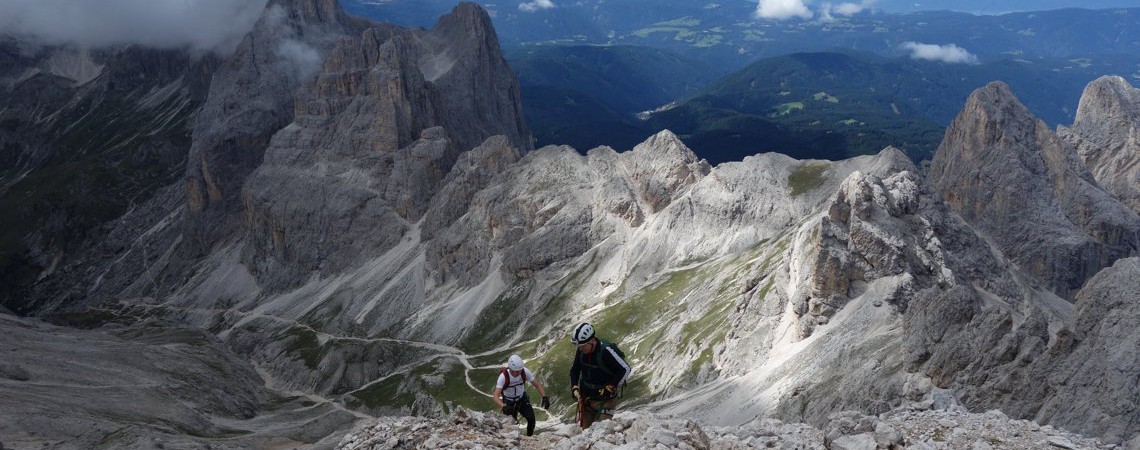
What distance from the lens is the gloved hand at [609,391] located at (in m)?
33.5

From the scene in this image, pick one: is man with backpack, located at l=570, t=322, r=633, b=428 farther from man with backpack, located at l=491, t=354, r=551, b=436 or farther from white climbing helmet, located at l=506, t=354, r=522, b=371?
white climbing helmet, located at l=506, t=354, r=522, b=371

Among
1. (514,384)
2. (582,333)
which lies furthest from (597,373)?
(514,384)

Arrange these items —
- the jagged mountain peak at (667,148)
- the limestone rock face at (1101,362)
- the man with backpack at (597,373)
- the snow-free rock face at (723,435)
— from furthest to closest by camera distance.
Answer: the jagged mountain peak at (667,148) < the limestone rock face at (1101,362) < the man with backpack at (597,373) < the snow-free rock face at (723,435)

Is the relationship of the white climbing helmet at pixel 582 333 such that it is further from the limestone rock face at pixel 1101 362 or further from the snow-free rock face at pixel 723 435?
the limestone rock face at pixel 1101 362

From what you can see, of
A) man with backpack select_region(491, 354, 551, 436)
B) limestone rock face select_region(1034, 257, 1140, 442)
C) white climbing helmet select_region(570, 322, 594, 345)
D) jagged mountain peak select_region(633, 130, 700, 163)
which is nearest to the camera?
white climbing helmet select_region(570, 322, 594, 345)

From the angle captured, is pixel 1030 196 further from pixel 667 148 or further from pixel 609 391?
pixel 609 391

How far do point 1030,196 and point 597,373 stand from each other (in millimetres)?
152326

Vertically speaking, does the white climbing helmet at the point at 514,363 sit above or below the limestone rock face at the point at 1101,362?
above

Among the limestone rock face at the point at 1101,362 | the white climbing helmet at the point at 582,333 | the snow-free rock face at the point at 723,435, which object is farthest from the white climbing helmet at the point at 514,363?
the limestone rock face at the point at 1101,362

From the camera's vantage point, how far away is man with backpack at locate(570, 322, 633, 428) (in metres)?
33.0

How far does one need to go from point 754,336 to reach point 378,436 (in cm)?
6839

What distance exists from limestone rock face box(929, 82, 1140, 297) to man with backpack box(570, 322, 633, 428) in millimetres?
140717

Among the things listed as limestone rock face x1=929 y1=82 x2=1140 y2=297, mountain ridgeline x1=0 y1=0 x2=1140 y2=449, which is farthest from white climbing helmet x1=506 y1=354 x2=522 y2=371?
limestone rock face x1=929 y1=82 x2=1140 y2=297

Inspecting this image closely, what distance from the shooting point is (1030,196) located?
158 meters
